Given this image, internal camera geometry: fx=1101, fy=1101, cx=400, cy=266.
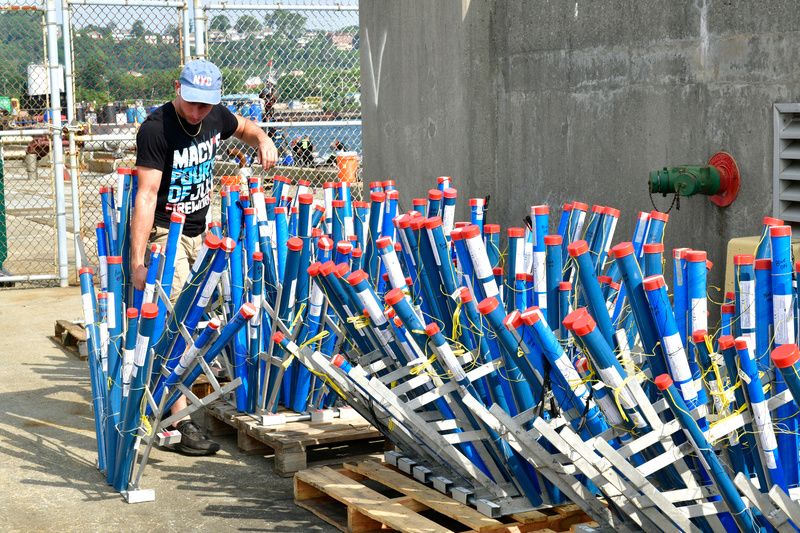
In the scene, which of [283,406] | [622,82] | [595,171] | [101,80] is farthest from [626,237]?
[101,80]

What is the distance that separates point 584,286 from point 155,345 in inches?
82.4

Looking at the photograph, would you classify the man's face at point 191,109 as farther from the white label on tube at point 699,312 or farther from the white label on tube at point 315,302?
the white label on tube at point 699,312

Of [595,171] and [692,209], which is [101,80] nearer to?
[595,171]

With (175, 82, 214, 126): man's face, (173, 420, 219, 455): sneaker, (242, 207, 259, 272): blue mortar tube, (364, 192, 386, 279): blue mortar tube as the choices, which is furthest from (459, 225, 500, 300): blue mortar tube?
(175, 82, 214, 126): man's face

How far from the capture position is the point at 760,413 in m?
3.29

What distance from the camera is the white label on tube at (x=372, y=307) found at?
4199 mm

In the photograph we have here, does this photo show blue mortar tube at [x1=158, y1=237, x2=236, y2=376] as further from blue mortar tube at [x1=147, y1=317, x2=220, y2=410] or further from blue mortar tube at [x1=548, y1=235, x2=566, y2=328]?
blue mortar tube at [x1=548, y1=235, x2=566, y2=328]

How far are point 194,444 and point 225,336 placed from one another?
1.13 m

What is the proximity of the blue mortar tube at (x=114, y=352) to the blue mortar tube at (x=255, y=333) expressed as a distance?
66 centimetres

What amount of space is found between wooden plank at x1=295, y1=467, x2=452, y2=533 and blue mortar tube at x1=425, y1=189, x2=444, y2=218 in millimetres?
1333

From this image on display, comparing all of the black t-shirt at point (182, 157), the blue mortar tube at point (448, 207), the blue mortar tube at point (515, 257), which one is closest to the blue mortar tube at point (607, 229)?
the blue mortar tube at point (515, 257)

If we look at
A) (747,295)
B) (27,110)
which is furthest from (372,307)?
(27,110)

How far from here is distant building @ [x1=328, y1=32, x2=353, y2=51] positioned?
40.8ft

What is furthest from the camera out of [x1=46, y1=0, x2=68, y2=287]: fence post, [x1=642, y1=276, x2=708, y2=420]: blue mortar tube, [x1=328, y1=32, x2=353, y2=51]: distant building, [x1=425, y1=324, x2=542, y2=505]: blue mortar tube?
[x1=328, y1=32, x2=353, y2=51]: distant building
